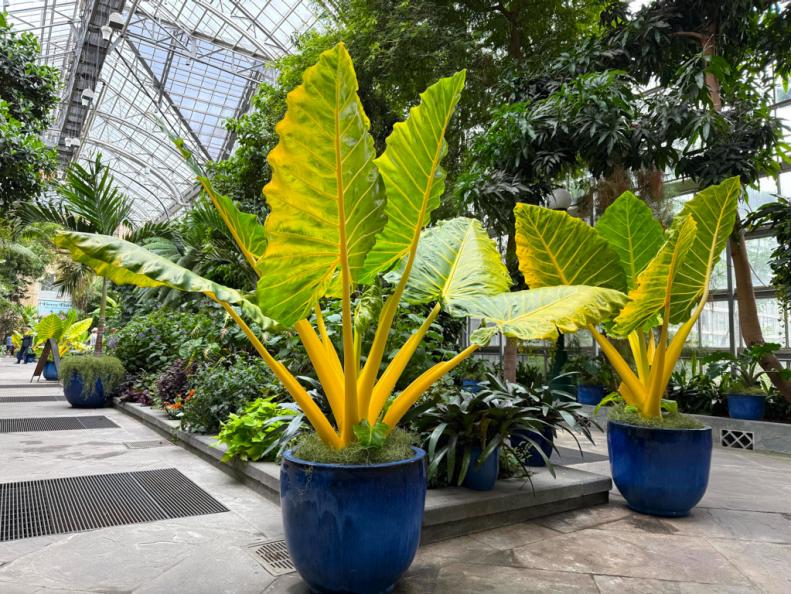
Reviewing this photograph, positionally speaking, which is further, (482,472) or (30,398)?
(30,398)

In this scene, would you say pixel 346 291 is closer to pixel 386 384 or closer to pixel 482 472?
pixel 386 384

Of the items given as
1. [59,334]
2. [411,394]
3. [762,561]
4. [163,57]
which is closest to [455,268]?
[411,394]

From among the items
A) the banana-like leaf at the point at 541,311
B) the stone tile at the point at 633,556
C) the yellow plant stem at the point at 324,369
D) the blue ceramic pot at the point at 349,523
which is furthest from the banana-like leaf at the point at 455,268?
the stone tile at the point at 633,556

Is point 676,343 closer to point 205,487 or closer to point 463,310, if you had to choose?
point 463,310

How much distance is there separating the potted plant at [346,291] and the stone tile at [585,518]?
132cm

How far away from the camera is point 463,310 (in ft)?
7.42

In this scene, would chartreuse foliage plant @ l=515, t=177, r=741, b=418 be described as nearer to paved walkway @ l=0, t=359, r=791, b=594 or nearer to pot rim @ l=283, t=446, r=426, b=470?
paved walkway @ l=0, t=359, r=791, b=594

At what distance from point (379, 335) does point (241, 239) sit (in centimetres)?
81

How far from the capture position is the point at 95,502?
10.8ft

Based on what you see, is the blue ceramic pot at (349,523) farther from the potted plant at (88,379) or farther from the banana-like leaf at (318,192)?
the potted plant at (88,379)

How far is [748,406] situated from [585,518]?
15.1 ft

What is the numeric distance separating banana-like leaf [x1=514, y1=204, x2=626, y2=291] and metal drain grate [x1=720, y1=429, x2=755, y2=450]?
4.47 metres

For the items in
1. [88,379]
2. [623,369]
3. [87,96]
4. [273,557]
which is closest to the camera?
[273,557]

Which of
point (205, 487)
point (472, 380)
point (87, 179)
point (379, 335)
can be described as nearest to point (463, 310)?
point (379, 335)
